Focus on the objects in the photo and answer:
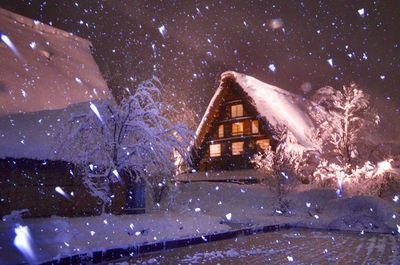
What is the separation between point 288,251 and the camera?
10.6m

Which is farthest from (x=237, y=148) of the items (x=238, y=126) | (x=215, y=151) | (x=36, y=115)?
(x=36, y=115)

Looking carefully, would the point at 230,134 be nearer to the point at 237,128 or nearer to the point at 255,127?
the point at 237,128

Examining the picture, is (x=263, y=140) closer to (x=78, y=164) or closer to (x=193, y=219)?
(x=193, y=219)

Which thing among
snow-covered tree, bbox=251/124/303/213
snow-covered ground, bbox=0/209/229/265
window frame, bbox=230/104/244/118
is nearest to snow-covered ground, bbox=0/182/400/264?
snow-covered ground, bbox=0/209/229/265

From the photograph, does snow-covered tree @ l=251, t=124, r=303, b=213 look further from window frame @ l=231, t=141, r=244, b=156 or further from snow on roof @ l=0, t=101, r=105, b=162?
snow on roof @ l=0, t=101, r=105, b=162

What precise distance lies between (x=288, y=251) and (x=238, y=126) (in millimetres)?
Result: 24385

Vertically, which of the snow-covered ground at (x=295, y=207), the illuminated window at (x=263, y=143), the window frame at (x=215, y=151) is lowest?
the snow-covered ground at (x=295, y=207)

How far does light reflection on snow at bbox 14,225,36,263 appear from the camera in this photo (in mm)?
8523

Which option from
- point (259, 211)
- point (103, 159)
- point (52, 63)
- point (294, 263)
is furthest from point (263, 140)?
point (294, 263)

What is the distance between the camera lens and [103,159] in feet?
43.7

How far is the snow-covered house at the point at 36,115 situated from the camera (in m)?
13.2

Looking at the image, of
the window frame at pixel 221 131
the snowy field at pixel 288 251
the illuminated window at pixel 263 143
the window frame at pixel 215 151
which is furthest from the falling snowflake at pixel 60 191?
the window frame at pixel 221 131

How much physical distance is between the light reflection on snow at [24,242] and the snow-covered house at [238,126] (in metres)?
21.2

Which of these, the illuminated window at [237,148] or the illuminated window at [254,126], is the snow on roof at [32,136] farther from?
the illuminated window at [237,148]
